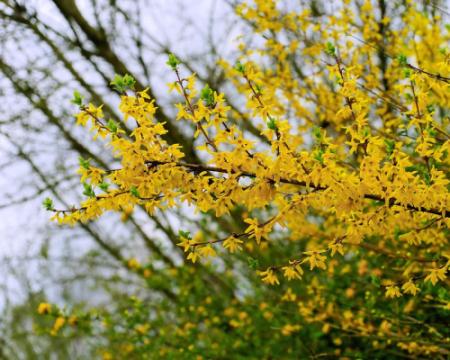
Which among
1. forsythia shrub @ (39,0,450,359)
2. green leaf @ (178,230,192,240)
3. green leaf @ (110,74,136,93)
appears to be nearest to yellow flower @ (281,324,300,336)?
forsythia shrub @ (39,0,450,359)

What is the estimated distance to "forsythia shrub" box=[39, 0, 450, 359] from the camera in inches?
85.5

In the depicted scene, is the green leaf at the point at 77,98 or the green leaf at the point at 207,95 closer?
the green leaf at the point at 207,95

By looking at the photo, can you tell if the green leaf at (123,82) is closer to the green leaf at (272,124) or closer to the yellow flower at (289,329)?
the green leaf at (272,124)

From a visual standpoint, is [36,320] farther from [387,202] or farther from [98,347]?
[387,202]

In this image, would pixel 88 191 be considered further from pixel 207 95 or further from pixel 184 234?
pixel 207 95

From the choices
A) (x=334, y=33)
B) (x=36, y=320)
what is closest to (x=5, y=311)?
(x=36, y=320)

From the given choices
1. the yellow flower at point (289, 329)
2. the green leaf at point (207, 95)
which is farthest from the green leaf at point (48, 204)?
the yellow flower at point (289, 329)

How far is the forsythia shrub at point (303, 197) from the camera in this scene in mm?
2172

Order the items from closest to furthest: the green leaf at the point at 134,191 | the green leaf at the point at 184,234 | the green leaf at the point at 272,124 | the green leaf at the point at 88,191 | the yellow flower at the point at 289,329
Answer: the green leaf at the point at 272,124
the green leaf at the point at 134,191
the green leaf at the point at 88,191
the green leaf at the point at 184,234
the yellow flower at the point at 289,329

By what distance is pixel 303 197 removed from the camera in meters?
2.22

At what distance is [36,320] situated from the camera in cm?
1454

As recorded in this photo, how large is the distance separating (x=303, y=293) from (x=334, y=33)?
103 inches

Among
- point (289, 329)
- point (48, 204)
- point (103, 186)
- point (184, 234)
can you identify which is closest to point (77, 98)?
point (103, 186)

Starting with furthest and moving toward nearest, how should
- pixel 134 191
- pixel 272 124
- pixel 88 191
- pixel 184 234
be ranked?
1. pixel 184 234
2. pixel 88 191
3. pixel 134 191
4. pixel 272 124
